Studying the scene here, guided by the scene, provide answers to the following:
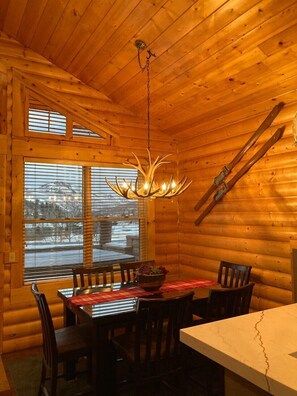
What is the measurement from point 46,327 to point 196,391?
55.0 inches

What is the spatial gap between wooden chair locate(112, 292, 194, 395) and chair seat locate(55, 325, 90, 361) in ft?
1.08

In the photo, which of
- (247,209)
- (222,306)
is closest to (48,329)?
(222,306)

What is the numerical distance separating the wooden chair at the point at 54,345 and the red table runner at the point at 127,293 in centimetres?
29

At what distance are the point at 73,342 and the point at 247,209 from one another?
2.40 meters

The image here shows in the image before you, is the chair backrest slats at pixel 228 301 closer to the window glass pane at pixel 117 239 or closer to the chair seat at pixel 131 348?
the chair seat at pixel 131 348

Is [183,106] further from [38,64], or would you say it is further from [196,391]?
[196,391]

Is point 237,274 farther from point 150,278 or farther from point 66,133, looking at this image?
point 66,133

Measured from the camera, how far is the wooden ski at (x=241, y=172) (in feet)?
11.1

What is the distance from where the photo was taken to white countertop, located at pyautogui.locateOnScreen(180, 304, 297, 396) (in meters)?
0.98

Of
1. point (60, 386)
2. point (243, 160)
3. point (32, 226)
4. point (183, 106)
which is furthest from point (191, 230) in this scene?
point (60, 386)

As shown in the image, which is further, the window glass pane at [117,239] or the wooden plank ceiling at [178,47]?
the window glass pane at [117,239]

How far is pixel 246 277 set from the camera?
3.34 meters

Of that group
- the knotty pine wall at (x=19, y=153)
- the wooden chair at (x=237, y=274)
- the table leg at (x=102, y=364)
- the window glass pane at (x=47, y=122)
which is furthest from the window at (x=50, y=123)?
the table leg at (x=102, y=364)

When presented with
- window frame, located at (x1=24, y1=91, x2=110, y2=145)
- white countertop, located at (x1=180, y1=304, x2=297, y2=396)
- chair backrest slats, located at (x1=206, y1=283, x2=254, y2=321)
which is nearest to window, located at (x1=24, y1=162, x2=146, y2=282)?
window frame, located at (x1=24, y1=91, x2=110, y2=145)
